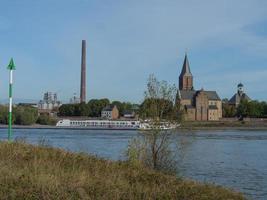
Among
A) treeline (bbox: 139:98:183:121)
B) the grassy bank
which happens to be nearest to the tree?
treeline (bbox: 139:98:183:121)

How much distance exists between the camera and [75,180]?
11.2 m

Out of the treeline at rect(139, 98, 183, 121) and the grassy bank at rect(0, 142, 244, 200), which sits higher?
the treeline at rect(139, 98, 183, 121)

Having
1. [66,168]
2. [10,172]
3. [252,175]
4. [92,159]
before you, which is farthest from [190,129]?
[10,172]

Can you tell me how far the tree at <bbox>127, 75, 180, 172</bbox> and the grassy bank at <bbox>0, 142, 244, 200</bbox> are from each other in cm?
679

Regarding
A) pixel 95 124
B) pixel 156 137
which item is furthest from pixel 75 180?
pixel 95 124

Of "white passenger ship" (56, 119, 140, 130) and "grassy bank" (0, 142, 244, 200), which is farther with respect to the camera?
"white passenger ship" (56, 119, 140, 130)

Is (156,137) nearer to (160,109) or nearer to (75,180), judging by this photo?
(160,109)

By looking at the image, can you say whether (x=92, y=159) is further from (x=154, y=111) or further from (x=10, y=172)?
(x=154, y=111)

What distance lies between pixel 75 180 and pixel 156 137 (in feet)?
43.4

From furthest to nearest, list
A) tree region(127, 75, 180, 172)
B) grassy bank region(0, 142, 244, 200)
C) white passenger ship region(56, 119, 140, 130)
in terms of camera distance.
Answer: white passenger ship region(56, 119, 140, 130)
tree region(127, 75, 180, 172)
grassy bank region(0, 142, 244, 200)

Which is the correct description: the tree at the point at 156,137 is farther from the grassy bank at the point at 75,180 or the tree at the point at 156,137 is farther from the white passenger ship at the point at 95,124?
the white passenger ship at the point at 95,124

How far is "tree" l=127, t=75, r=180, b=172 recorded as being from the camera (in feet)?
75.4

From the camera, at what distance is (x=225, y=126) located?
198m

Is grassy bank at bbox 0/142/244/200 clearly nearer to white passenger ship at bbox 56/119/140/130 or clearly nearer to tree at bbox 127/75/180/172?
tree at bbox 127/75/180/172
